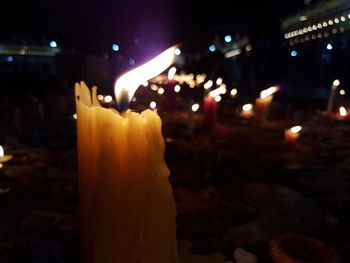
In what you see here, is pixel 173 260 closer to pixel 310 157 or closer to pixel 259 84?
pixel 310 157

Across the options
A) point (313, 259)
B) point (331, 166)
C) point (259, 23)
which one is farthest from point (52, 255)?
point (259, 23)

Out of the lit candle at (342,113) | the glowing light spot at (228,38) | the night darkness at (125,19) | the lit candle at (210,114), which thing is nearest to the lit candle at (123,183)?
the lit candle at (210,114)

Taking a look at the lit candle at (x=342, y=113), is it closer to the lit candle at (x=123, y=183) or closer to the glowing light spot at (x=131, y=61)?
the lit candle at (x=123, y=183)

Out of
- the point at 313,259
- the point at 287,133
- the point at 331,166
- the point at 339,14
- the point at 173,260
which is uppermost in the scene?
the point at 339,14

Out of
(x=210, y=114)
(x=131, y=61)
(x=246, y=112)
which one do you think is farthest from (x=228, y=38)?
(x=210, y=114)

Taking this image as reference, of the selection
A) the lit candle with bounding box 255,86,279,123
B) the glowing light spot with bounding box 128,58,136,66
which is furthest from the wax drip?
the glowing light spot with bounding box 128,58,136,66

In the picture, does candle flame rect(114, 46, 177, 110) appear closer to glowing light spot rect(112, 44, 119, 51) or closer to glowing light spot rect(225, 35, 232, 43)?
glowing light spot rect(112, 44, 119, 51)

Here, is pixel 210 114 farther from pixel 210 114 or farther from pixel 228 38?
pixel 228 38

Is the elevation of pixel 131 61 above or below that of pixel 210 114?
above
